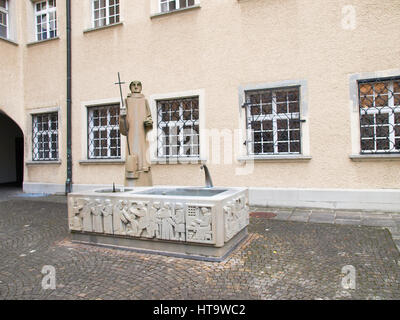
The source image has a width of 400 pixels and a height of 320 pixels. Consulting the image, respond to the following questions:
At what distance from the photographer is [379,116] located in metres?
7.00

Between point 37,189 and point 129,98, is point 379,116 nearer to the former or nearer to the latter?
point 129,98

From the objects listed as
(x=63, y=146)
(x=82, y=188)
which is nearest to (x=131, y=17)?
(x=63, y=146)

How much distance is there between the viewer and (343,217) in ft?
20.9

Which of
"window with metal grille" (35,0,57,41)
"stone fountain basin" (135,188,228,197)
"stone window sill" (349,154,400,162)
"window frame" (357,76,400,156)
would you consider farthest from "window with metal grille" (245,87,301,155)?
"window with metal grille" (35,0,57,41)

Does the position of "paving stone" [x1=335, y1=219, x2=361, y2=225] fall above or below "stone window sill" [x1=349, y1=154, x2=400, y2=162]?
below

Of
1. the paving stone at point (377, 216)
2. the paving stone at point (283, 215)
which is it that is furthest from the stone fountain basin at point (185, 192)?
the paving stone at point (377, 216)

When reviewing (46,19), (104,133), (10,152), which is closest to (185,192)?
(104,133)

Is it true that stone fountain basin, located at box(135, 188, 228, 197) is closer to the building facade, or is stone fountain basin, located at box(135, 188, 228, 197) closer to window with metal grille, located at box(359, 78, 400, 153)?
the building facade

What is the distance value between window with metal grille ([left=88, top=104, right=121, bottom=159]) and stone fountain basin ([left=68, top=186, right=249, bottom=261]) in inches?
195

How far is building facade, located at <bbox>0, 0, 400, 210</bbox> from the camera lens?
6.97 meters

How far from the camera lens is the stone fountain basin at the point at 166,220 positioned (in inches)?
157

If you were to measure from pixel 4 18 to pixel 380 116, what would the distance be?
11.8 metres

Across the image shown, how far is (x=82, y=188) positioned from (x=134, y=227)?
616 centimetres

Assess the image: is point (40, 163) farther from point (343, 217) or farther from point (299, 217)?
point (343, 217)
